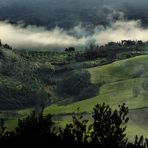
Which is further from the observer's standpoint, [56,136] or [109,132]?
[109,132]

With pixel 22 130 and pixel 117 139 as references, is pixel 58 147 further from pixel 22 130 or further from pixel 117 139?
pixel 117 139

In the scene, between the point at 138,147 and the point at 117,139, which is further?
the point at 117,139

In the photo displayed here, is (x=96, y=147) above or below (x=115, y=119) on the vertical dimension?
below

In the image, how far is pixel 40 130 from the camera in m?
79.4

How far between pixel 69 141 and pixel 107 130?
508 inches

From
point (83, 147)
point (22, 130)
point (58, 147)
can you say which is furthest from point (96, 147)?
point (22, 130)

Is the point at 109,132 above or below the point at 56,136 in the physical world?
above

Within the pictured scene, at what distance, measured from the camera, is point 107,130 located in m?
88.9

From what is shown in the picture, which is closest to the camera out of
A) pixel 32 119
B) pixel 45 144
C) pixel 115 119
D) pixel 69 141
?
pixel 45 144

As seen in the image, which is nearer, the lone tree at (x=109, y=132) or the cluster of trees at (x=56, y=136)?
the cluster of trees at (x=56, y=136)

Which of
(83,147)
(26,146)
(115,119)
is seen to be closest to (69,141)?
(83,147)

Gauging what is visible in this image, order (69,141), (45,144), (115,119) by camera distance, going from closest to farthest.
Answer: (45,144), (69,141), (115,119)

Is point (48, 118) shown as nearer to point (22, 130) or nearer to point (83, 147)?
point (22, 130)

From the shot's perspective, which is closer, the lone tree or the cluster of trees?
the cluster of trees
